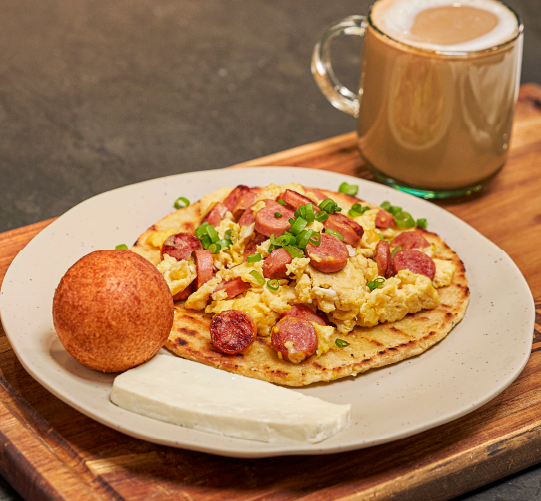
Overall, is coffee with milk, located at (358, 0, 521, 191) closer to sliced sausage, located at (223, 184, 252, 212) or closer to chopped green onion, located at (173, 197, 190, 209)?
sliced sausage, located at (223, 184, 252, 212)

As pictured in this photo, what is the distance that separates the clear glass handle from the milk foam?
0.25m

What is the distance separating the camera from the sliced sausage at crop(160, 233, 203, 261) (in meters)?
2.95

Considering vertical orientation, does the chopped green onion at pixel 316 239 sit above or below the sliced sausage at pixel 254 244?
above

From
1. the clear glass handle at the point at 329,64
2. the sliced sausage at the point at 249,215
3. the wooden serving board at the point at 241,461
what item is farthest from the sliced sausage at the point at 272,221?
the clear glass handle at the point at 329,64

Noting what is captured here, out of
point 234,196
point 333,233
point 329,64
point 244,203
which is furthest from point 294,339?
point 329,64

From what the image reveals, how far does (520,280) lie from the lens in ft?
9.64

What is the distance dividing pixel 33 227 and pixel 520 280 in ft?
7.85

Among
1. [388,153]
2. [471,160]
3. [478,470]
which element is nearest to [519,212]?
[471,160]

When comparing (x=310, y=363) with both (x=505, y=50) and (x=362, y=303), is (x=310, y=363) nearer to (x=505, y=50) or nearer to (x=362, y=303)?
(x=362, y=303)

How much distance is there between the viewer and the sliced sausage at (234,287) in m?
2.72

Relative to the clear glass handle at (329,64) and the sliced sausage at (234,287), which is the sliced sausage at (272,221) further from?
the clear glass handle at (329,64)

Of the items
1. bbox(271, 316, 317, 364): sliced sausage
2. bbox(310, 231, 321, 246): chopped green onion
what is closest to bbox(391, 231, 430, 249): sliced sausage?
bbox(310, 231, 321, 246): chopped green onion

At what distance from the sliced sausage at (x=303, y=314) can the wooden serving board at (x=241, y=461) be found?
1.85ft

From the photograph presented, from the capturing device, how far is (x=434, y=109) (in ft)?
11.4
